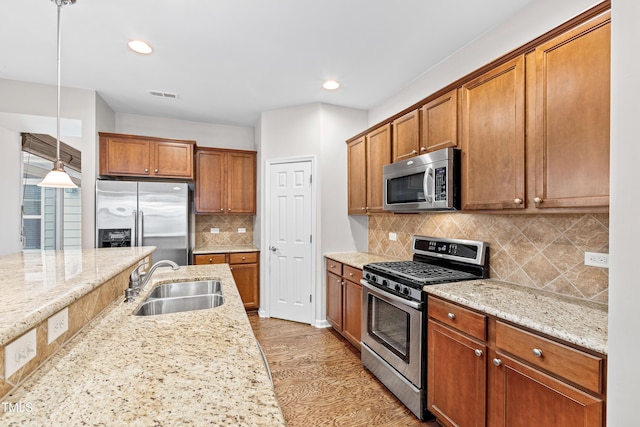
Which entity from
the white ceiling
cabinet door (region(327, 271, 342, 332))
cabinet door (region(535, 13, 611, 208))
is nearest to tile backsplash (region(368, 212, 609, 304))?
cabinet door (region(535, 13, 611, 208))

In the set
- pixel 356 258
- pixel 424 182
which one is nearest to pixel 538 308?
pixel 424 182

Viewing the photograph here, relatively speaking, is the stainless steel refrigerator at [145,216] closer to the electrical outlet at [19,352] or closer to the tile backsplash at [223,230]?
the tile backsplash at [223,230]

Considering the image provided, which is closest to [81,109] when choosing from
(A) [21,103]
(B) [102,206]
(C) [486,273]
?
(A) [21,103]

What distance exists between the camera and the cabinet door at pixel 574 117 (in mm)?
1341

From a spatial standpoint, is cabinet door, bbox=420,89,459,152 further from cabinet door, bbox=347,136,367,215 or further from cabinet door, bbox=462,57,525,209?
cabinet door, bbox=347,136,367,215

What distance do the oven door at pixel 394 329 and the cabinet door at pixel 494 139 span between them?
847 mm

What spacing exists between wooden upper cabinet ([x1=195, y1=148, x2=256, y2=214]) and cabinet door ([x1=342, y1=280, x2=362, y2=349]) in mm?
2009

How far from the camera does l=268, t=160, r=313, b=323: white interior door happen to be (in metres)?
3.69

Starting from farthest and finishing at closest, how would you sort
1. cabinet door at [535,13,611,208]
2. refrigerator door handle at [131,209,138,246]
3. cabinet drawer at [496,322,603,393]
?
refrigerator door handle at [131,209,138,246] < cabinet door at [535,13,611,208] < cabinet drawer at [496,322,603,393]

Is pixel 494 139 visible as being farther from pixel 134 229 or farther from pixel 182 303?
Answer: pixel 134 229

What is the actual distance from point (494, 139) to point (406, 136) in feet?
2.91

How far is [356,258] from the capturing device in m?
3.26

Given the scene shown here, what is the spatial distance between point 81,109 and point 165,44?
156 centimetres

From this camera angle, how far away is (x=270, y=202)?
12.7ft
